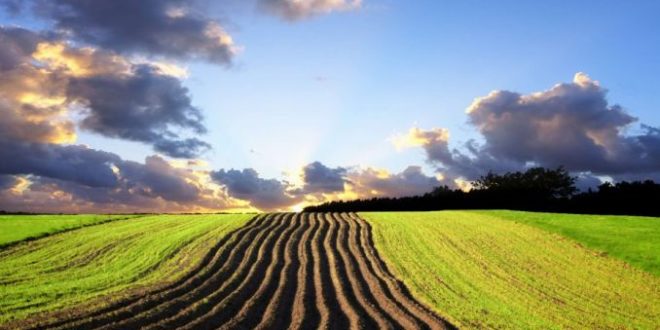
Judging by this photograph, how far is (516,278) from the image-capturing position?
106ft

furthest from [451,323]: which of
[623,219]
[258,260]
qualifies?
[623,219]

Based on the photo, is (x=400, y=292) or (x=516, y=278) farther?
(x=516, y=278)

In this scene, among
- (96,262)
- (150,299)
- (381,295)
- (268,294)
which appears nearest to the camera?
(150,299)

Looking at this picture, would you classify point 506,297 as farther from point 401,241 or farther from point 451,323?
point 401,241

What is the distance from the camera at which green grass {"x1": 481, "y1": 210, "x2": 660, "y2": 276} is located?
38566 mm

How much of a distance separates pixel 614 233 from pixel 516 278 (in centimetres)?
1721

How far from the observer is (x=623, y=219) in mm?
53562

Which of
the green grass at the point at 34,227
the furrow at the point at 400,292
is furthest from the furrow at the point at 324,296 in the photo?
the green grass at the point at 34,227

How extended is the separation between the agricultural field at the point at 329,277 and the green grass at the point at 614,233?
0.69ft

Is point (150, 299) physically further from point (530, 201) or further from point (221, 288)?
point (530, 201)

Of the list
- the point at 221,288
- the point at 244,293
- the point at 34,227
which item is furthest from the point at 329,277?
the point at 34,227

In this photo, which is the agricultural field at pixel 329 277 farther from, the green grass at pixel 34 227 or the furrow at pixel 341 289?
the green grass at pixel 34 227

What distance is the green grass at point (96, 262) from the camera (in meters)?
24.2

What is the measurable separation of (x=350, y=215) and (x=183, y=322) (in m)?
39.8
